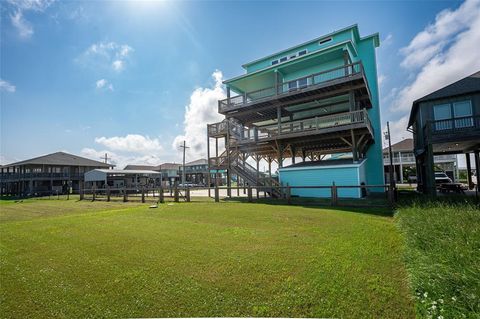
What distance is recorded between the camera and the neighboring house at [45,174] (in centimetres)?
4091

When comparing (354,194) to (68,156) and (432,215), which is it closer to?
(432,215)

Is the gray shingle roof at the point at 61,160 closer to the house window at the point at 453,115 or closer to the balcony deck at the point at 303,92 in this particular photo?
the balcony deck at the point at 303,92

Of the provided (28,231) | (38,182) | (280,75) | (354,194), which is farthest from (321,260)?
(38,182)

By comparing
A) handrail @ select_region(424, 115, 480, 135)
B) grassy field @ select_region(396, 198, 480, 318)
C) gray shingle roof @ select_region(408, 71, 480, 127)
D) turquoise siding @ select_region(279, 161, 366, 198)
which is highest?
gray shingle roof @ select_region(408, 71, 480, 127)

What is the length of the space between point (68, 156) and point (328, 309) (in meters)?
57.6

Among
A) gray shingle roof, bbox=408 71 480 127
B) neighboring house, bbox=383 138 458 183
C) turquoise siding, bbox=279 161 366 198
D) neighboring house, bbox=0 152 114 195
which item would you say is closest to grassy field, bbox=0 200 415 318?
turquoise siding, bbox=279 161 366 198

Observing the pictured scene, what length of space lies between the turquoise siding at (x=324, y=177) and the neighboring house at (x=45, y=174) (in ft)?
116

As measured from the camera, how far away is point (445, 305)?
3039 mm

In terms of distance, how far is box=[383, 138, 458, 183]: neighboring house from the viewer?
136 ft

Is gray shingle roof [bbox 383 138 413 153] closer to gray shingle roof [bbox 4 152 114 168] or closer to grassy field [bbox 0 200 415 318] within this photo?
grassy field [bbox 0 200 415 318]

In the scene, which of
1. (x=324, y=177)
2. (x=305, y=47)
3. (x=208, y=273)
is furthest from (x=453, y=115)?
(x=208, y=273)

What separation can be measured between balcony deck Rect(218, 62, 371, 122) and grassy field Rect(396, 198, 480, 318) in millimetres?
13151

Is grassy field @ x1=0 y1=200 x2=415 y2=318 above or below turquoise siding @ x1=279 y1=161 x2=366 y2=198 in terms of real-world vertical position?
below

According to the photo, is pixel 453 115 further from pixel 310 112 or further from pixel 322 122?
pixel 310 112
